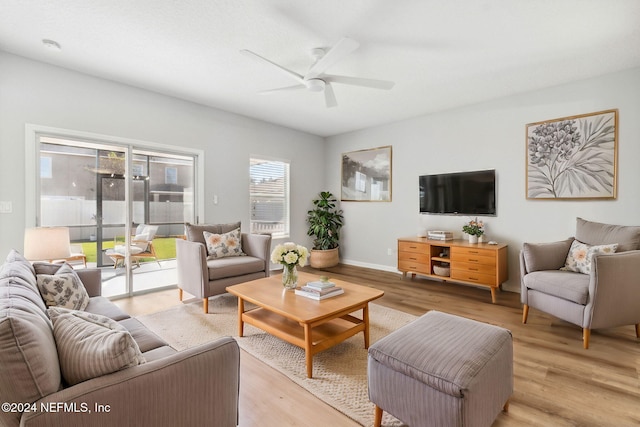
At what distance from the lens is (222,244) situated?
3.73 metres

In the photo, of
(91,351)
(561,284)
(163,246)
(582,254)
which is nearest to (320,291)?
(91,351)

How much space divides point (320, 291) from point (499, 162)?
3.22m

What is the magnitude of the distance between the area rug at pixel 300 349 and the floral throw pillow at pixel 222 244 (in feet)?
1.84

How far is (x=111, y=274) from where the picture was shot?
3.72 metres

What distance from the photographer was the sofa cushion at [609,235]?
2723 mm

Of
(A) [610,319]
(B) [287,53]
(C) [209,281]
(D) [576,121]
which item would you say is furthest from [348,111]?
(A) [610,319]

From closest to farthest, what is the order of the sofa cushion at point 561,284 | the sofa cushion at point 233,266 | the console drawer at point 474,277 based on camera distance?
the sofa cushion at point 561,284 < the sofa cushion at point 233,266 < the console drawer at point 474,277

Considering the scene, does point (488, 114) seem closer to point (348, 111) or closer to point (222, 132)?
point (348, 111)

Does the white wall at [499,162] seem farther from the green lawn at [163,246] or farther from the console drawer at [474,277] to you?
the green lawn at [163,246]

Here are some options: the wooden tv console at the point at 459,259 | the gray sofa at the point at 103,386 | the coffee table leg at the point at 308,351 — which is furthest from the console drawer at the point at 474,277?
the gray sofa at the point at 103,386

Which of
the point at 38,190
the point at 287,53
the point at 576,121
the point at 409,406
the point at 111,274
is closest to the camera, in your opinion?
the point at 409,406

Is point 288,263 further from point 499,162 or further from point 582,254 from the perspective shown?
point 499,162

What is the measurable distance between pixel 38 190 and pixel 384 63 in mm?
3817

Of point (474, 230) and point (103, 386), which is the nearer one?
point (103, 386)
